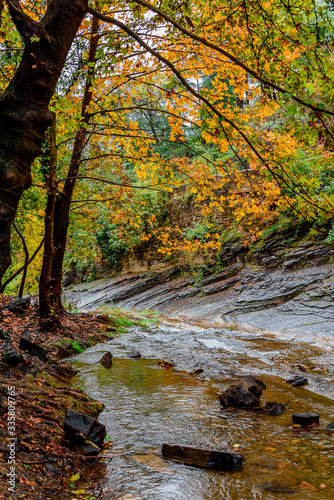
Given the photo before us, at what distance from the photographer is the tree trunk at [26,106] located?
2.46 metres

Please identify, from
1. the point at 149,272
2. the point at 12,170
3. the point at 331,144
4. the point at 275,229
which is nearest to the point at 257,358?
the point at 331,144

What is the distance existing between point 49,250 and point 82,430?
15.5ft

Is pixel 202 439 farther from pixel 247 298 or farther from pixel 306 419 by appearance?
pixel 247 298

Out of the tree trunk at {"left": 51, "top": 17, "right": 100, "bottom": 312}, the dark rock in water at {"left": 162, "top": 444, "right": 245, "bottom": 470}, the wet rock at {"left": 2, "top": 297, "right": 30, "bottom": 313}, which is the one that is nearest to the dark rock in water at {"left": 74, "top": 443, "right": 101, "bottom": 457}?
the dark rock in water at {"left": 162, "top": 444, "right": 245, "bottom": 470}

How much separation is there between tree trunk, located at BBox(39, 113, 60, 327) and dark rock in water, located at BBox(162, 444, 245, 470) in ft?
16.8

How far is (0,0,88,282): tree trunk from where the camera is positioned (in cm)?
246

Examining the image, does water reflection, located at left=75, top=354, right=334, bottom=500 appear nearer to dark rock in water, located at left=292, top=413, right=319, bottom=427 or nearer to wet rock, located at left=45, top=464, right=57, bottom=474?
dark rock in water, located at left=292, top=413, right=319, bottom=427

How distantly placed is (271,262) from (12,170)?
12.0m

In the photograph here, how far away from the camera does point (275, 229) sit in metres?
13.9

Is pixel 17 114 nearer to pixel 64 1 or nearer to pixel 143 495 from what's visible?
pixel 64 1

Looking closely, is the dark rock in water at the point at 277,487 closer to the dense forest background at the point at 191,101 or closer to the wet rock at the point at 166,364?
the dense forest background at the point at 191,101

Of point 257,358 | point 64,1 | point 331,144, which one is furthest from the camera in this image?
point 257,358

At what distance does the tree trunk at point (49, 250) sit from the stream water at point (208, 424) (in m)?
1.35

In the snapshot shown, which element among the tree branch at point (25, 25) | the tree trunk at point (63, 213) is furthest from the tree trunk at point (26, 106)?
the tree trunk at point (63, 213)
